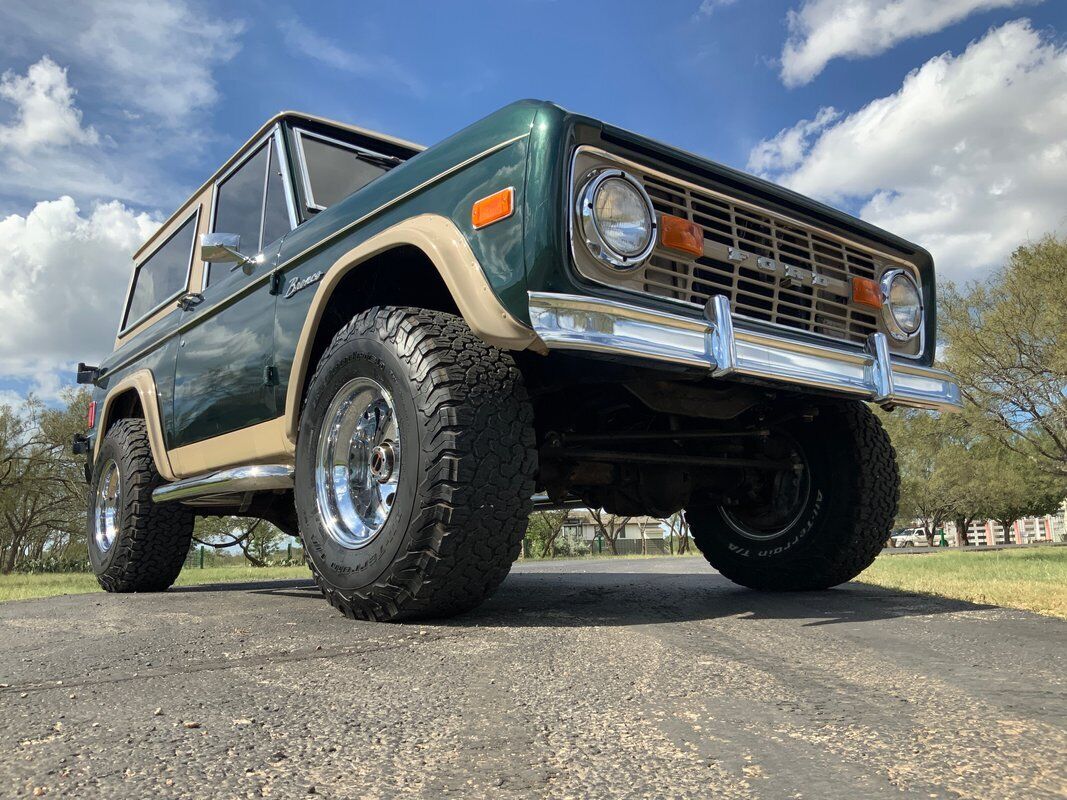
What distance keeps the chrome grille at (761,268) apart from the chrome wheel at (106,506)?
4072mm

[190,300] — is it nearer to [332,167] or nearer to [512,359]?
[332,167]

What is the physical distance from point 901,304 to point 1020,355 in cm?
1464

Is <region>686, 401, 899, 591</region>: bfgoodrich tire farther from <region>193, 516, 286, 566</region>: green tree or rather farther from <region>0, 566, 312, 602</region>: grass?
<region>193, 516, 286, 566</region>: green tree

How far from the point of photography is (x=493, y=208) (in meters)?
2.59

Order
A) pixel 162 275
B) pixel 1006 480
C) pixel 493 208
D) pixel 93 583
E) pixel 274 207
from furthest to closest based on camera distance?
pixel 1006 480 < pixel 93 583 < pixel 162 275 < pixel 274 207 < pixel 493 208

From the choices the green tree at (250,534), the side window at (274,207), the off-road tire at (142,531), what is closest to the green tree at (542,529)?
the green tree at (250,534)

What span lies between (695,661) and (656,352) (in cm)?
94

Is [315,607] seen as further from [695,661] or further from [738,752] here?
[738,752]

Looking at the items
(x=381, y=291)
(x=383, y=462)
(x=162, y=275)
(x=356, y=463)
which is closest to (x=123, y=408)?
(x=162, y=275)

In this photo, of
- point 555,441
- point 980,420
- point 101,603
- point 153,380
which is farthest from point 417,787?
point 980,420

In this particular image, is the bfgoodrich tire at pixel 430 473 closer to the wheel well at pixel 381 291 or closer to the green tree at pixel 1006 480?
the wheel well at pixel 381 291

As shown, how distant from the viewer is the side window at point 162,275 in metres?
5.17

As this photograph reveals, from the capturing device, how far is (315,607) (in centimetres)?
341

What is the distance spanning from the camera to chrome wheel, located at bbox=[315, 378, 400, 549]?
2.88 meters
